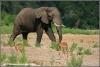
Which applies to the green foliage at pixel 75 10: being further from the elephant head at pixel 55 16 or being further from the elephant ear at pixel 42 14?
the elephant head at pixel 55 16

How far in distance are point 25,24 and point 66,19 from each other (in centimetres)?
3480

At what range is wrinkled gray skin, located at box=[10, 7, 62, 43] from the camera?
57.6 ft

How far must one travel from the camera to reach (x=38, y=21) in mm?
18109

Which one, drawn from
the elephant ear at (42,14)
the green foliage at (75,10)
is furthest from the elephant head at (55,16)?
the green foliage at (75,10)

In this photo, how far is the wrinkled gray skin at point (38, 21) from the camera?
57.6 ft

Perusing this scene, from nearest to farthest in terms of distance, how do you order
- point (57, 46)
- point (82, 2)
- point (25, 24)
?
1. point (57, 46)
2. point (25, 24)
3. point (82, 2)

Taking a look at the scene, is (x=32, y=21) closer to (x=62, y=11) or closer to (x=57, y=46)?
(x=57, y=46)

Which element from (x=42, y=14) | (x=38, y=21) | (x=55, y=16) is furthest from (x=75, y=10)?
(x=55, y=16)

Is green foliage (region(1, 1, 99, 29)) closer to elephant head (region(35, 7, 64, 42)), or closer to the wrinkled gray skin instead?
the wrinkled gray skin

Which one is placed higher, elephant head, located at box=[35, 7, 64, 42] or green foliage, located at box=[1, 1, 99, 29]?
elephant head, located at box=[35, 7, 64, 42]

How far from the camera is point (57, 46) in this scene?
13.6 metres

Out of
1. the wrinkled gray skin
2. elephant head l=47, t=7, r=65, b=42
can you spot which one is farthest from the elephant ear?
elephant head l=47, t=7, r=65, b=42

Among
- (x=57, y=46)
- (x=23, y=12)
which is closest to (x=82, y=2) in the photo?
(x=23, y=12)

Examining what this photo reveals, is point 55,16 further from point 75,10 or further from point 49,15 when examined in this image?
point 75,10
